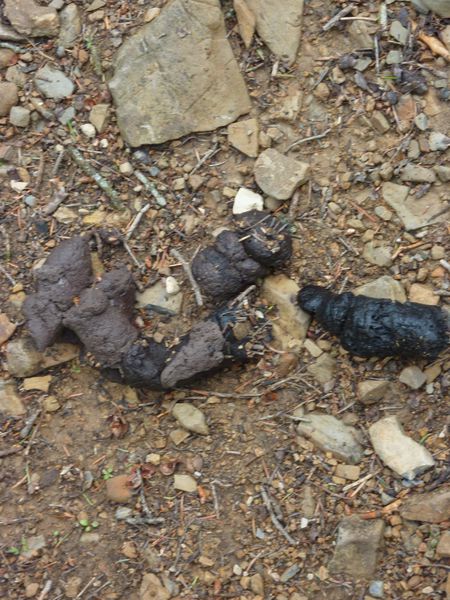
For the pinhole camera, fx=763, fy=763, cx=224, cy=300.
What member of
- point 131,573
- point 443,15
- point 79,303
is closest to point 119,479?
point 131,573

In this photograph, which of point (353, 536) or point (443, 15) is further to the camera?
point (443, 15)

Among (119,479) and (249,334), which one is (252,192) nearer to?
(249,334)

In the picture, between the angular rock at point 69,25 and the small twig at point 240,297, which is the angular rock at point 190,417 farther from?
the angular rock at point 69,25

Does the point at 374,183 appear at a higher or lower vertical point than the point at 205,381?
higher

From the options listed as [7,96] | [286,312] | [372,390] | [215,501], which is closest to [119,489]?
[215,501]

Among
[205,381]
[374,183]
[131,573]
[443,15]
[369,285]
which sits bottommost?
[131,573]

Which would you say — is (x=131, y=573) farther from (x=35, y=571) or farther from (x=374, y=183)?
(x=374, y=183)
